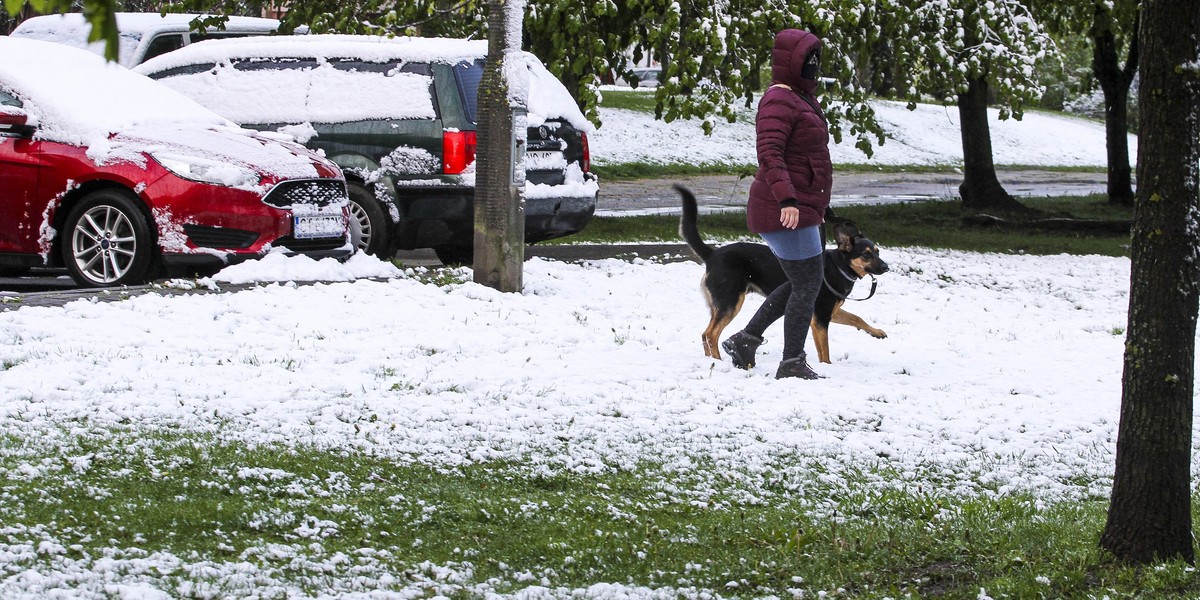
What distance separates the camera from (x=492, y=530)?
16.3ft

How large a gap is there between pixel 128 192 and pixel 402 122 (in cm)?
223

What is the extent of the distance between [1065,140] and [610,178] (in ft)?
68.3

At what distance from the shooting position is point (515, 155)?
10164 millimetres

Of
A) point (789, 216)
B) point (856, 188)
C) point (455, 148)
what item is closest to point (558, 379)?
point (789, 216)

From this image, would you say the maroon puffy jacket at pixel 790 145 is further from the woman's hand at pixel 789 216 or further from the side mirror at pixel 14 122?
the side mirror at pixel 14 122

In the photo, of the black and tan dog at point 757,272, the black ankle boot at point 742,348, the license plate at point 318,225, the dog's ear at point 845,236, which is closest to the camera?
the black ankle boot at point 742,348

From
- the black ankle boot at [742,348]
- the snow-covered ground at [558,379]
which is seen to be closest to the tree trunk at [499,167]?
the snow-covered ground at [558,379]

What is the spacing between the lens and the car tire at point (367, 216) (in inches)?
436

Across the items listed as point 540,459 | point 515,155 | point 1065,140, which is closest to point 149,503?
point 540,459

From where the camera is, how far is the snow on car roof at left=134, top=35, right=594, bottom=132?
1116cm

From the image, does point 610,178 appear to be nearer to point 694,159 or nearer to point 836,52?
point 694,159

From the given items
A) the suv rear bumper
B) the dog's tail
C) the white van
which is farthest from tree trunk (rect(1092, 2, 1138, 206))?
the dog's tail

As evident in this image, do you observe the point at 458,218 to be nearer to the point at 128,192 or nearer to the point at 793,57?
the point at 128,192

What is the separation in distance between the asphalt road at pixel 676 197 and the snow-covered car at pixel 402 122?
1.04 meters
